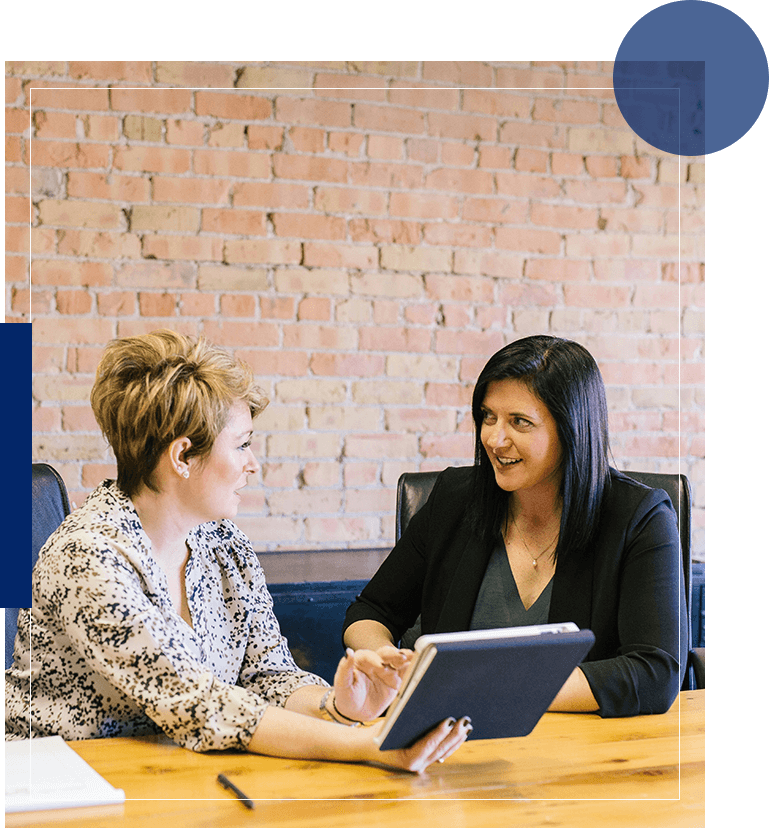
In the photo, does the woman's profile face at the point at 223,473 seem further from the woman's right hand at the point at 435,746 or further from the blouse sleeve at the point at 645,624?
the blouse sleeve at the point at 645,624

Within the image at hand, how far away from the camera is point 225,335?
5.12 feet

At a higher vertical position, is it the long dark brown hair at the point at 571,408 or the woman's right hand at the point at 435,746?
the long dark brown hair at the point at 571,408

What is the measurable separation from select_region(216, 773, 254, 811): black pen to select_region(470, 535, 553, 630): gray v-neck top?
72 cm

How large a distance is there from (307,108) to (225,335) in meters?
0.44

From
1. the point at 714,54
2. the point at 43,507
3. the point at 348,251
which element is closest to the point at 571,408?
the point at 348,251

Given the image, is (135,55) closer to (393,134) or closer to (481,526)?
(393,134)

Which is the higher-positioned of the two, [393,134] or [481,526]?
[393,134]

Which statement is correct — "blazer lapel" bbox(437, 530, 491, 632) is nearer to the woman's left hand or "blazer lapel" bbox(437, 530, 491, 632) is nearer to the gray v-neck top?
the gray v-neck top

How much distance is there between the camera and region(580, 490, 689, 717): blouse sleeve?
1.31 m

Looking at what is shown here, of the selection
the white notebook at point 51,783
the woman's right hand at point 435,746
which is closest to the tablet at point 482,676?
the woman's right hand at point 435,746

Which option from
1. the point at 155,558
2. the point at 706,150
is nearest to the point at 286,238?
the point at 155,558

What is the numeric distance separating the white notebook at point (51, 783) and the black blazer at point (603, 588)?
0.72 metres

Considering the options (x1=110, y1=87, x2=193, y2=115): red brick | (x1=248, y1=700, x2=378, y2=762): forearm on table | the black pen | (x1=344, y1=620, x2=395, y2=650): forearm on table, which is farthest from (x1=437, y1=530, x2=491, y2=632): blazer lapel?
(x1=110, y1=87, x2=193, y2=115): red brick

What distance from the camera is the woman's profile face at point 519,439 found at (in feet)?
5.16
